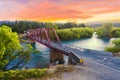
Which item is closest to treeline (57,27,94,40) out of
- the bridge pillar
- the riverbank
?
the bridge pillar

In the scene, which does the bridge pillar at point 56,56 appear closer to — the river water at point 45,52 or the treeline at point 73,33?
the river water at point 45,52

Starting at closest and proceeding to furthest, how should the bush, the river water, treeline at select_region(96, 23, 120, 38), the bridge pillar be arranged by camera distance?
the bush → the river water → the bridge pillar → treeline at select_region(96, 23, 120, 38)

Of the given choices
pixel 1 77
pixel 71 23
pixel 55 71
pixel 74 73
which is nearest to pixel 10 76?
pixel 1 77

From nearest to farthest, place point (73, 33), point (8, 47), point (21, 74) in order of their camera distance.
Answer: point (21, 74) < point (8, 47) < point (73, 33)

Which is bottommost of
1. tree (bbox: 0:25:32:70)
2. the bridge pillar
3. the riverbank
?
the bridge pillar

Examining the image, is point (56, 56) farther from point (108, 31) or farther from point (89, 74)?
point (108, 31)

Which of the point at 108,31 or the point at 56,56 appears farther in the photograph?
the point at 108,31

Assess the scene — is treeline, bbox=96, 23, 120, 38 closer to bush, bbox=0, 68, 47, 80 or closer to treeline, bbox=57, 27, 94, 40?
treeline, bbox=57, 27, 94, 40

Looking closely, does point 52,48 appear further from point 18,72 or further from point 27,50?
point 18,72

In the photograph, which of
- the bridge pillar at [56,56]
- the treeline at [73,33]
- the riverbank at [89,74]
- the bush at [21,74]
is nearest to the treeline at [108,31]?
the treeline at [73,33]

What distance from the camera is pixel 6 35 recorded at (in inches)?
1401

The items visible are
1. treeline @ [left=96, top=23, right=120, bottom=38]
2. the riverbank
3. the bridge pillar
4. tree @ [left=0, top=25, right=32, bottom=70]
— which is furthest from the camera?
treeline @ [left=96, top=23, right=120, bottom=38]

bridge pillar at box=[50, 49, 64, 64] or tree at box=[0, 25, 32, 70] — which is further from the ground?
tree at box=[0, 25, 32, 70]

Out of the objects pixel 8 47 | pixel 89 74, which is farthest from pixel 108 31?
pixel 89 74
